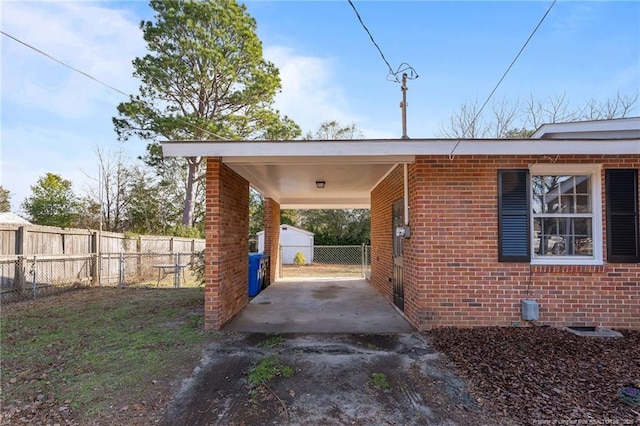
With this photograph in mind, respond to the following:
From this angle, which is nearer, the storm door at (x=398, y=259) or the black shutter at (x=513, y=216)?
the black shutter at (x=513, y=216)

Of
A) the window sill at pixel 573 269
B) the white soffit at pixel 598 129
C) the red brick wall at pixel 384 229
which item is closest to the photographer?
the window sill at pixel 573 269

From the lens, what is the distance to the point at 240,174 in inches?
262

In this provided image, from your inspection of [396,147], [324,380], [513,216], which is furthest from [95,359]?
[513,216]

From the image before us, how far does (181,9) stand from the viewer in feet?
49.8

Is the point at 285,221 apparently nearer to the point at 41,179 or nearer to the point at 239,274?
the point at 41,179

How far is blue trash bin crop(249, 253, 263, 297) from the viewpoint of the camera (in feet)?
28.0

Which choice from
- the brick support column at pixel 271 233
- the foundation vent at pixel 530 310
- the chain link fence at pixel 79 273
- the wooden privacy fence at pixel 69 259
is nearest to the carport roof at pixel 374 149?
the foundation vent at pixel 530 310

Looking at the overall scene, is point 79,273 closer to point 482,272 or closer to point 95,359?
point 95,359

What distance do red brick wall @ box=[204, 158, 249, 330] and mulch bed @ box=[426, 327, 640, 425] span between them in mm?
3174

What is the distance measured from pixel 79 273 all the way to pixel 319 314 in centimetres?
734

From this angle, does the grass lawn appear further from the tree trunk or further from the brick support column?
the tree trunk

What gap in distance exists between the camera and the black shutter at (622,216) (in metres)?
5.05

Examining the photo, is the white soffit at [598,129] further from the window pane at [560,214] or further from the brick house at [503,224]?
the window pane at [560,214]

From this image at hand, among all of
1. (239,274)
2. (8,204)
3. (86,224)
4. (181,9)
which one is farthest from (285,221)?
(239,274)
